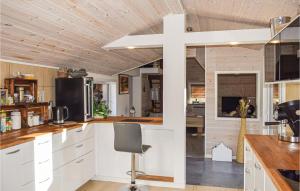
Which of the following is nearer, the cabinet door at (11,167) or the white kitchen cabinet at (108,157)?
the cabinet door at (11,167)

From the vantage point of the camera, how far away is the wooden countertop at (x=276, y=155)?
1.47 meters

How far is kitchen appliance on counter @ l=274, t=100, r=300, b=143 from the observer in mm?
2371

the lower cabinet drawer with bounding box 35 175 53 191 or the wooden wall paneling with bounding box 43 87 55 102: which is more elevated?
the wooden wall paneling with bounding box 43 87 55 102

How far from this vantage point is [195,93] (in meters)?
9.70

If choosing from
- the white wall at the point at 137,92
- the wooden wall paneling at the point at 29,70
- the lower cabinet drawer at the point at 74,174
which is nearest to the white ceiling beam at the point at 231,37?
the wooden wall paneling at the point at 29,70

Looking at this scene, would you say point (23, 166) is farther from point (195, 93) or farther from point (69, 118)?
point (195, 93)

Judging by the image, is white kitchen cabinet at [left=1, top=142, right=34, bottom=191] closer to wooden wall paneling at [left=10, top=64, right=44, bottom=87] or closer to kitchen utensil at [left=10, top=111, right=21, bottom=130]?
kitchen utensil at [left=10, top=111, right=21, bottom=130]

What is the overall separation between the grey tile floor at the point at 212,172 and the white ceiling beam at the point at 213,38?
2.12 meters

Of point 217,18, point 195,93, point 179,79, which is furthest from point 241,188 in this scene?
point 195,93

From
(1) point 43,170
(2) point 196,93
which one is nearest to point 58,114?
(1) point 43,170

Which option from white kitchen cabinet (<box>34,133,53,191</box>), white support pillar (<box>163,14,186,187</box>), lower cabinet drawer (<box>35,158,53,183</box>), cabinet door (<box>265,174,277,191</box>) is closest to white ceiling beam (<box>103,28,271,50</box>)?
white support pillar (<box>163,14,186,187</box>)

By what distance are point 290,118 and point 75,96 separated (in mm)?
2841

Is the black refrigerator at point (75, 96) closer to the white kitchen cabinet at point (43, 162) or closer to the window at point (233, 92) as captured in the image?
the white kitchen cabinet at point (43, 162)

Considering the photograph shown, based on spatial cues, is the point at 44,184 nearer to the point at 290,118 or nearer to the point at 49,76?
the point at 49,76
